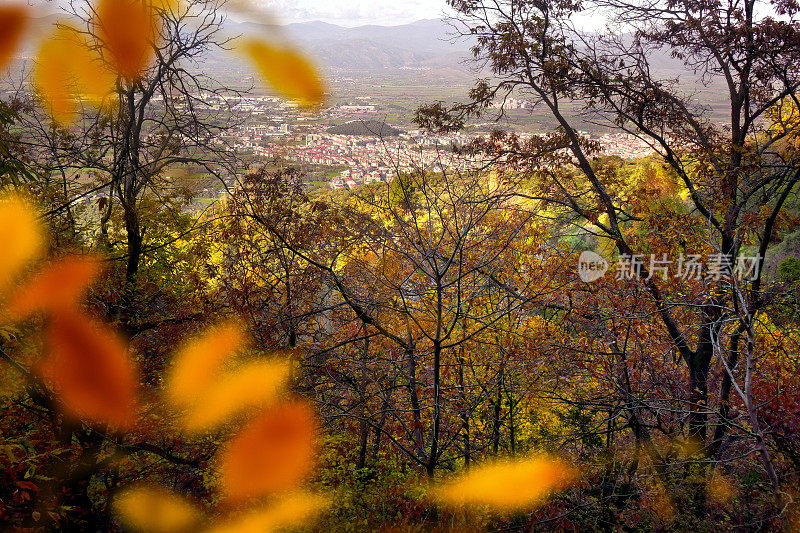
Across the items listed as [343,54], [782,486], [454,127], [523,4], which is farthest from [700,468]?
[343,54]

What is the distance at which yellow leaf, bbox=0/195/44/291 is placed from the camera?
5.89 meters

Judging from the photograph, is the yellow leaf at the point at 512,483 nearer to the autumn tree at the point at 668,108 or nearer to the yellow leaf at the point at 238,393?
the autumn tree at the point at 668,108

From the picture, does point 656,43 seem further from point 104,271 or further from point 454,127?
point 104,271

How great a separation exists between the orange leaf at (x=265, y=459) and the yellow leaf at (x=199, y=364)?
136 cm

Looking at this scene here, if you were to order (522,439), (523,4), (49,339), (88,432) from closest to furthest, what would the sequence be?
(49,339) < (523,4) < (88,432) < (522,439)

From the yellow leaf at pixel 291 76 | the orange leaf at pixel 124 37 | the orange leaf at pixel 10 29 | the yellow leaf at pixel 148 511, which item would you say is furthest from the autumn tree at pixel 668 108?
the yellow leaf at pixel 291 76

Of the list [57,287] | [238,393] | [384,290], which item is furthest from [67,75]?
[384,290]

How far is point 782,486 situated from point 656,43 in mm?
7067

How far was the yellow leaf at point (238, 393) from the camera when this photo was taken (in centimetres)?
737

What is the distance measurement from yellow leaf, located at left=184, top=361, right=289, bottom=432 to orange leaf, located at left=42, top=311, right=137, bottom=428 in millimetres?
1286

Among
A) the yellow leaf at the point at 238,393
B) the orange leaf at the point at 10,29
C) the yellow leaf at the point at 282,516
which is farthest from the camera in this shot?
the orange leaf at the point at 10,29

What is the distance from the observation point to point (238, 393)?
8766 millimetres

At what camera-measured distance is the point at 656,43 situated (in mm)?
7848

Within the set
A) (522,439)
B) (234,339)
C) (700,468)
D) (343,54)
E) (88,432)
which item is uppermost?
(343,54)
